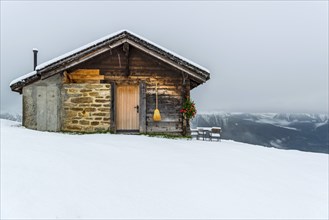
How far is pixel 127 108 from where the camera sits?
34.7 ft

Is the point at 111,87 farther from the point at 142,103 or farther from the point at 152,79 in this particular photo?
the point at 152,79

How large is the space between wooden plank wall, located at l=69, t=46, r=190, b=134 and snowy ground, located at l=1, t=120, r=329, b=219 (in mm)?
5212

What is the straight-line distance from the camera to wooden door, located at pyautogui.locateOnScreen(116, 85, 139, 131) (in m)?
10.5

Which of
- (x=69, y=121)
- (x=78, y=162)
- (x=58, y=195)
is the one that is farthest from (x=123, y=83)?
(x=58, y=195)

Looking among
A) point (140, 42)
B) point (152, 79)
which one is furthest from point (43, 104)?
point (140, 42)

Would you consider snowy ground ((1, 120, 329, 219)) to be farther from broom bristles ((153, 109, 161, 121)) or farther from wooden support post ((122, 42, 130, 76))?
wooden support post ((122, 42, 130, 76))

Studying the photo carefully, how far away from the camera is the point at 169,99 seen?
1051cm

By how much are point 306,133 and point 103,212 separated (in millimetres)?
155639

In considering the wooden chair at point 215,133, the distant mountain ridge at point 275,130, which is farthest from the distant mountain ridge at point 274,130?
the wooden chair at point 215,133

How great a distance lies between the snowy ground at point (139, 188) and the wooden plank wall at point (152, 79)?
5212mm

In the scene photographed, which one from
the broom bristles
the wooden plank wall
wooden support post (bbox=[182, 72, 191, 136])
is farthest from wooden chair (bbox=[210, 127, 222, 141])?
the broom bristles

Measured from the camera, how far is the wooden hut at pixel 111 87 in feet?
32.2

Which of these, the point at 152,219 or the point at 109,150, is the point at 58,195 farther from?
the point at 109,150

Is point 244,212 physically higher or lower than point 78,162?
lower
